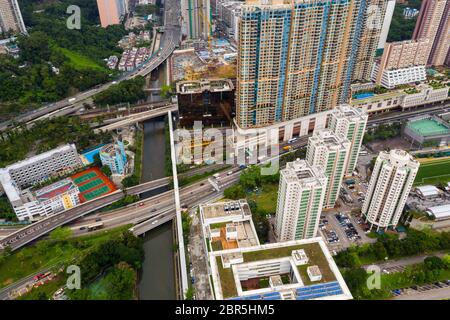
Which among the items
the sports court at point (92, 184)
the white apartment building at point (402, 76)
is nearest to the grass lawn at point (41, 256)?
the sports court at point (92, 184)

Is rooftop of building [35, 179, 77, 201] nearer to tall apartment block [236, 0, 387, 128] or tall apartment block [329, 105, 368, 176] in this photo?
tall apartment block [236, 0, 387, 128]

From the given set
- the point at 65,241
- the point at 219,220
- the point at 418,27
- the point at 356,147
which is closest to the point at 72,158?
the point at 65,241

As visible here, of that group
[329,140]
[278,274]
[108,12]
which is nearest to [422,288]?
[278,274]

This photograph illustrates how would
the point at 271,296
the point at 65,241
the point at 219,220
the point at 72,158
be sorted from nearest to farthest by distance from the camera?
the point at 271,296, the point at 219,220, the point at 65,241, the point at 72,158

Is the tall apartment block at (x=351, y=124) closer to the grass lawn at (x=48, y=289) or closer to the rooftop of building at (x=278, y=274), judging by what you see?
the rooftop of building at (x=278, y=274)

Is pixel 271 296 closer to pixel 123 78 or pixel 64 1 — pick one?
pixel 123 78

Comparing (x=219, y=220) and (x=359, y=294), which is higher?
(x=219, y=220)

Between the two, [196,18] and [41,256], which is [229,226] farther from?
[196,18]
